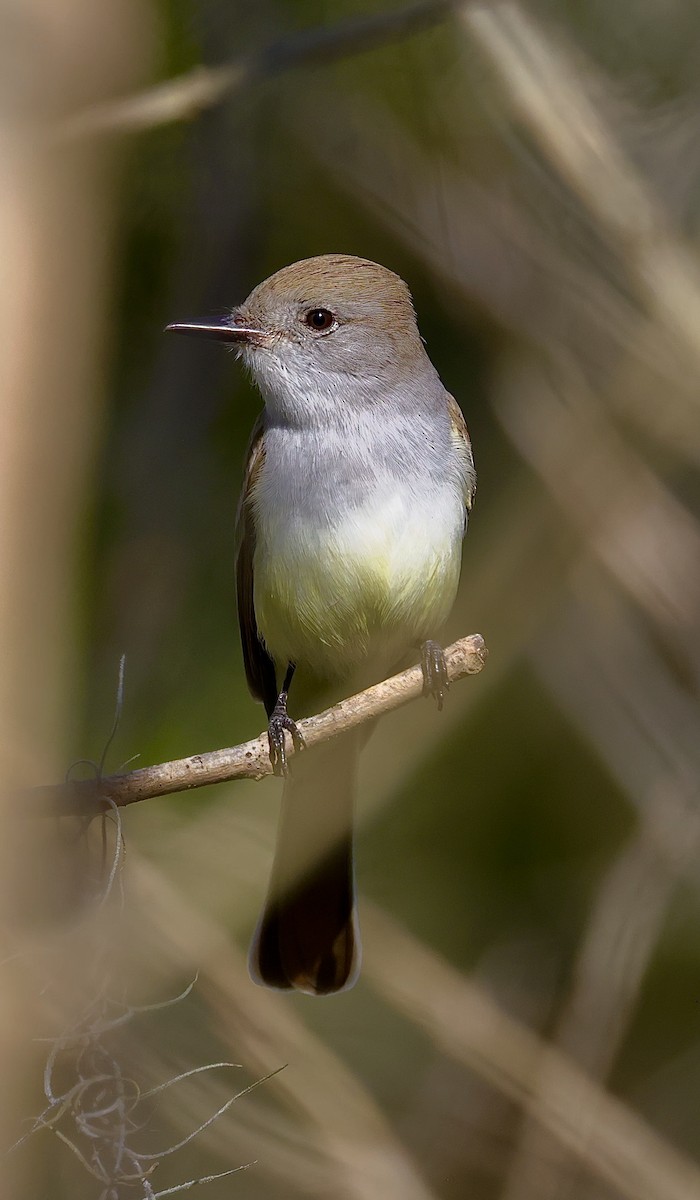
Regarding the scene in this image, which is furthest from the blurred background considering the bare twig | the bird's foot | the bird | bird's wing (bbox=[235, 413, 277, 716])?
the bird's foot

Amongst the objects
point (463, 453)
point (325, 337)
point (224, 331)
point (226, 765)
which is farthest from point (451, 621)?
point (226, 765)

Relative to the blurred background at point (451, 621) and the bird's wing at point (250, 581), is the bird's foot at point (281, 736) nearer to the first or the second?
the bird's wing at point (250, 581)

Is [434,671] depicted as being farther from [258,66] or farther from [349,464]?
[258,66]

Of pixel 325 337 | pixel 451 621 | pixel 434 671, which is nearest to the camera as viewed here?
pixel 434 671

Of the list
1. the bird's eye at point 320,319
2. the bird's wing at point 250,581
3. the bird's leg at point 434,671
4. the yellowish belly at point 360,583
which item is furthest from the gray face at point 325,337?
the bird's leg at point 434,671

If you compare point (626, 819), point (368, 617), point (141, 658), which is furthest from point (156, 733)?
point (626, 819)
